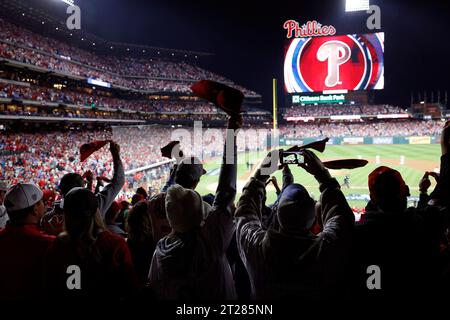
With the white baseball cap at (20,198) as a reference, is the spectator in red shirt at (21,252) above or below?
below

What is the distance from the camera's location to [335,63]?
50625mm

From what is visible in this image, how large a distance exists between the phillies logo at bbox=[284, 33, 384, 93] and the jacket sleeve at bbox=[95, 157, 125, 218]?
1960 inches

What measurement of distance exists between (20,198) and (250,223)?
1.86 meters

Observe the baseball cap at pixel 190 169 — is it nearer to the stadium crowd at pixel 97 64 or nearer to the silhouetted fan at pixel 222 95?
the silhouetted fan at pixel 222 95

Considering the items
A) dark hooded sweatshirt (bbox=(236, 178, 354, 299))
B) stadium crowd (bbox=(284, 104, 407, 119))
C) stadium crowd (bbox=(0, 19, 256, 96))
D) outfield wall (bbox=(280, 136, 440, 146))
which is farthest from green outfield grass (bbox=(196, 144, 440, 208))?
stadium crowd (bbox=(284, 104, 407, 119))

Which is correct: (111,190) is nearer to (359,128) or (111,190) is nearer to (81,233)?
(81,233)

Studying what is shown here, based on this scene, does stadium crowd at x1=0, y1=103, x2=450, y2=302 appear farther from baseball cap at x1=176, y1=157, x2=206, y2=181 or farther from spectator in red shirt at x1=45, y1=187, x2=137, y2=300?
baseball cap at x1=176, y1=157, x2=206, y2=181

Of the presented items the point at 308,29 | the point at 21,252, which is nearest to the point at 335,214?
the point at 21,252

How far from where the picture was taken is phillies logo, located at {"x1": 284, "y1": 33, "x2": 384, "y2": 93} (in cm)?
4991

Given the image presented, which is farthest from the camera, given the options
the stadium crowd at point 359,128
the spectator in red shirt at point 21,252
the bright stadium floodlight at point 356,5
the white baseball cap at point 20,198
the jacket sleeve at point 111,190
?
the stadium crowd at point 359,128

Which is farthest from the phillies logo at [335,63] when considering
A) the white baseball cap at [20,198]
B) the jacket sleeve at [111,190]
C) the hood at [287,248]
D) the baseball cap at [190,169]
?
the hood at [287,248]

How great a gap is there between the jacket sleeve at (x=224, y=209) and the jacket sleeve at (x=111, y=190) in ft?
5.64

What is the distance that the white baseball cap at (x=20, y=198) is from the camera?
2.83 metres
